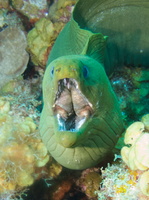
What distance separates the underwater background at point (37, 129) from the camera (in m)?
2.56

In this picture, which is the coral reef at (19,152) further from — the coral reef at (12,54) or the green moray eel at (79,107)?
the coral reef at (12,54)

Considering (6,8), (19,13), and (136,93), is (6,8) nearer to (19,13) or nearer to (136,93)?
(19,13)

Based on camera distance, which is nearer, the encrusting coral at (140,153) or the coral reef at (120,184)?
the encrusting coral at (140,153)

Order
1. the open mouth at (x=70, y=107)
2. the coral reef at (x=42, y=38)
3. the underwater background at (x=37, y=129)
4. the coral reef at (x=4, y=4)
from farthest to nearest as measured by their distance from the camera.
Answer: the coral reef at (x=4, y=4)
the coral reef at (x=42, y=38)
the underwater background at (x=37, y=129)
the open mouth at (x=70, y=107)

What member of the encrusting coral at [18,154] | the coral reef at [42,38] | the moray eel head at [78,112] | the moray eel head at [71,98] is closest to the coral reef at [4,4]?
the coral reef at [42,38]

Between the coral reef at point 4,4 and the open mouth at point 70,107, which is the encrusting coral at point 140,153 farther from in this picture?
the coral reef at point 4,4

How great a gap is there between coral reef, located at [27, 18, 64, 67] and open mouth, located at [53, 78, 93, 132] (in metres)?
3.52

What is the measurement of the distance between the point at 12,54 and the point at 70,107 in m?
3.94

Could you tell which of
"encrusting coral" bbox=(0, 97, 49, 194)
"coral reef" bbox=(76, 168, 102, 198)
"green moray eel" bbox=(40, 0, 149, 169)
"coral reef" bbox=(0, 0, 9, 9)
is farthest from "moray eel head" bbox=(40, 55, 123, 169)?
"coral reef" bbox=(0, 0, 9, 9)

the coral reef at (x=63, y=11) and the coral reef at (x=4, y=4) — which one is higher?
the coral reef at (x=4, y=4)

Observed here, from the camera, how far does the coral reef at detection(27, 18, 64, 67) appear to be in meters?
5.73

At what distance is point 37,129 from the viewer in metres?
3.52

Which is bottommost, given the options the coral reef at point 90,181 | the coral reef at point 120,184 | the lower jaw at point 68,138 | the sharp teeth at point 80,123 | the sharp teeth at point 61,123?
the coral reef at point 90,181

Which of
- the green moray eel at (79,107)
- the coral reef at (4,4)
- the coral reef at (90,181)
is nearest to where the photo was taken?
the green moray eel at (79,107)
